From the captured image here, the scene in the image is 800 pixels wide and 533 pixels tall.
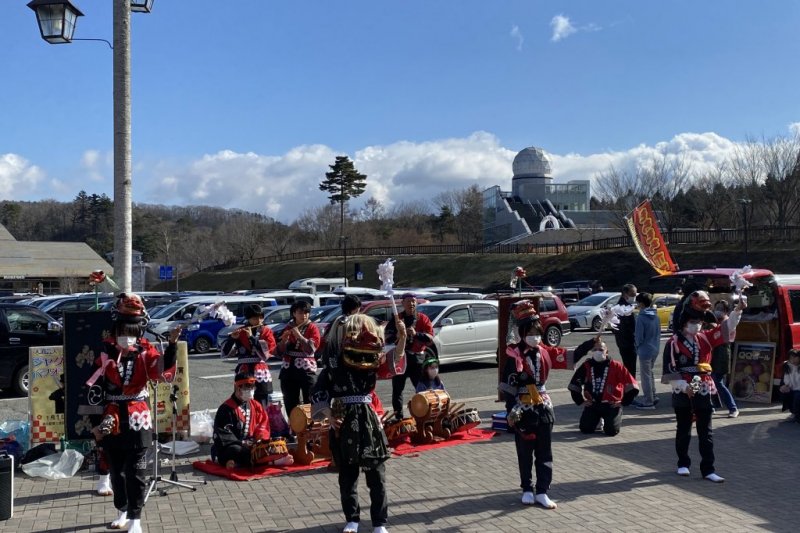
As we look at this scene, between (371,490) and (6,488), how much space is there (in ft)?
10.8

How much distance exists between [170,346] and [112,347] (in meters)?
0.48

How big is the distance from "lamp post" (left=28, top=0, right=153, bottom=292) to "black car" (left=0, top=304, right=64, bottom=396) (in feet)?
19.5

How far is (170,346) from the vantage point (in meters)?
6.05

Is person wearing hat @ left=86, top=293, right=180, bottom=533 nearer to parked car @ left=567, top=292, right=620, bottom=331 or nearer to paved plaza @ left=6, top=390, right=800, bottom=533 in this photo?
paved plaza @ left=6, top=390, right=800, bottom=533

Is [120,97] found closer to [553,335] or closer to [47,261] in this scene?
[553,335]

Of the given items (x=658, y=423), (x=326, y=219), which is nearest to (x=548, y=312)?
(x=658, y=423)

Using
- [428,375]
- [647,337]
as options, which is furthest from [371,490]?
[647,337]

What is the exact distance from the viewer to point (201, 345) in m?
22.3

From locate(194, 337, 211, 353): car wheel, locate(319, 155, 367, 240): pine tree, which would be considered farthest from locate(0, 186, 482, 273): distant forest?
locate(194, 337, 211, 353): car wheel

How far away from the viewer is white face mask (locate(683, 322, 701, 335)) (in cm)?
780

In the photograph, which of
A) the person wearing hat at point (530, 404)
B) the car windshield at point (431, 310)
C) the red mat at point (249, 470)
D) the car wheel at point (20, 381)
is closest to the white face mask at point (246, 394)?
the red mat at point (249, 470)

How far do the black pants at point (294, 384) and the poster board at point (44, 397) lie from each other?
2.53m

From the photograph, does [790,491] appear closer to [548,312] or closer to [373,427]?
[373,427]

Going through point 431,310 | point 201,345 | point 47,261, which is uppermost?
point 47,261
